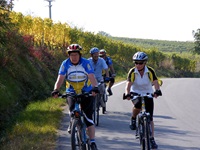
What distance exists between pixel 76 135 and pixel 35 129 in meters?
3.27

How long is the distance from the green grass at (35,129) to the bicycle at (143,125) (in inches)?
69.0

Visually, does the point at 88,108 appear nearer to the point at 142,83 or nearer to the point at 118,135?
the point at 142,83

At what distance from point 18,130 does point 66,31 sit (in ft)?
82.2

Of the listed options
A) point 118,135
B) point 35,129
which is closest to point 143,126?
point 118,135

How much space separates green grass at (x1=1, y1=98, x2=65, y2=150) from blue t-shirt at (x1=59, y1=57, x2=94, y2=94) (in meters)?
1.49

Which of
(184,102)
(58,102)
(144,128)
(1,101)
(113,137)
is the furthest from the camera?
(184,102)

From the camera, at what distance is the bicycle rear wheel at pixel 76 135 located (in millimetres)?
7371

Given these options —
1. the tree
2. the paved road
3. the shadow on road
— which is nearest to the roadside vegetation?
the shadow on road

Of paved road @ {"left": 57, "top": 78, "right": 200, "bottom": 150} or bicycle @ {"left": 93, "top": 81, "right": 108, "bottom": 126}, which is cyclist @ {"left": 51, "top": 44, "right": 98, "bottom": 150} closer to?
paved road @ {"left": 57, "top": 78, "right": 200, "bottom": 150}

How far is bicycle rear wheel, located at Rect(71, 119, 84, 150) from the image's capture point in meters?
7.37

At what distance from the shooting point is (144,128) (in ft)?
26.4

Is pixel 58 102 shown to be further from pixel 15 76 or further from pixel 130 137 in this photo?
pixel 130 137

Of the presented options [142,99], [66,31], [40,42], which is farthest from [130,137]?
[66,31]

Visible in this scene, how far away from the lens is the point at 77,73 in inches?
311
